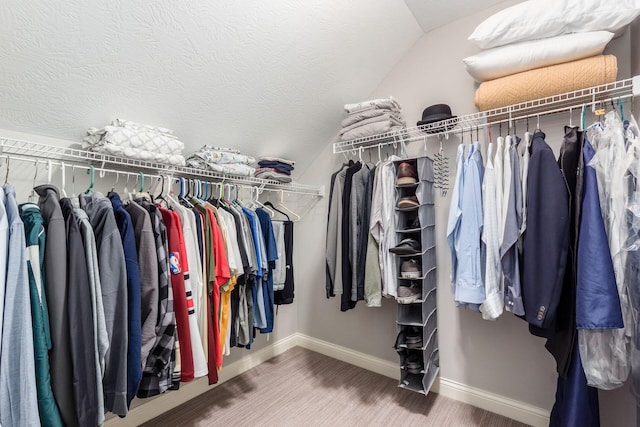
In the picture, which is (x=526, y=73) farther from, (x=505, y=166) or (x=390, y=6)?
(x=390, y=6)

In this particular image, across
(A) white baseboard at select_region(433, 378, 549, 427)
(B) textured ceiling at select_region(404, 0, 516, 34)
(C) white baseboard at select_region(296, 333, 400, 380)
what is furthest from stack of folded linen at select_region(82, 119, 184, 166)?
(A) white baseboard at select_region(433, 378, 549, 427)

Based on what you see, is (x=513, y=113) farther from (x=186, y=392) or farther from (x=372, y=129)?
(x=186, y=392)

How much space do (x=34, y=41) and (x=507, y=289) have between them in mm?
2271

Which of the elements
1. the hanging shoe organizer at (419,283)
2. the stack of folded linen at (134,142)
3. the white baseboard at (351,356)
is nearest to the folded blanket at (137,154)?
the stack of folded linen at (134,142)

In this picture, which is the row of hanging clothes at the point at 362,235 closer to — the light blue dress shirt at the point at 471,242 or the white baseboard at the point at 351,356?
the light blue dress shirt at the point at 471,242

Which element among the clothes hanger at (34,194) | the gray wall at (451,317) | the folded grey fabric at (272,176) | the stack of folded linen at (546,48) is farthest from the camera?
the folded grey fabric at (272,176)

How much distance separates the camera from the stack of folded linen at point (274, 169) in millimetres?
2283

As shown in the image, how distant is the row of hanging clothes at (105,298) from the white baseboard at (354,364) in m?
0.58

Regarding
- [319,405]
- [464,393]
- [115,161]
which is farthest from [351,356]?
[115,161]

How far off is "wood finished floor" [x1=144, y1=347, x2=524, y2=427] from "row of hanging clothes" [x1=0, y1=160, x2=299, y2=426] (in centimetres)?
47

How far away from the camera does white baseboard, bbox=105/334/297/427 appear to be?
1764 millimetres

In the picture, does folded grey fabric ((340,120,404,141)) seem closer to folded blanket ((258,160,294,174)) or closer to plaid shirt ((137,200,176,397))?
folded blanket ((258,160,294,174))

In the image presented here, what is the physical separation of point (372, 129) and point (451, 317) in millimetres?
1376

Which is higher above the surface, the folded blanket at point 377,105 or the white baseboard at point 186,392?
the folded blanket at point 377,105
